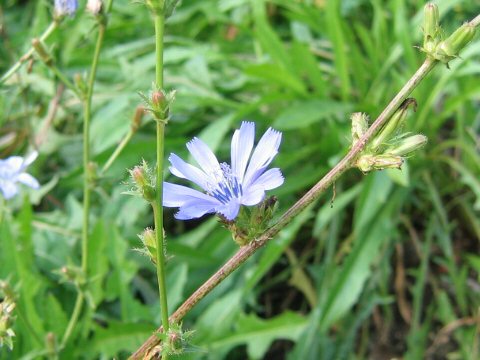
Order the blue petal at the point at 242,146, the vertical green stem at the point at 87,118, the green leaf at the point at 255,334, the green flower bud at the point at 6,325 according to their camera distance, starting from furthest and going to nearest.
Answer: the green leaf at the point at 255,334 < the vertical green stem at the point at 87,118 < the green flower bud at the point at 6,325 < the blue petal at the point at 242,146

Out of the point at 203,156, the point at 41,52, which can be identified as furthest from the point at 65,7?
the point at 203,156

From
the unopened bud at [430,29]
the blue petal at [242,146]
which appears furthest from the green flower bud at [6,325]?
the unopened bud at [430,29]

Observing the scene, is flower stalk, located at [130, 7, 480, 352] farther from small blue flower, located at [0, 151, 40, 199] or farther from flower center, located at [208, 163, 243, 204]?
small blue flower, located at [0, 151, 40, 199]

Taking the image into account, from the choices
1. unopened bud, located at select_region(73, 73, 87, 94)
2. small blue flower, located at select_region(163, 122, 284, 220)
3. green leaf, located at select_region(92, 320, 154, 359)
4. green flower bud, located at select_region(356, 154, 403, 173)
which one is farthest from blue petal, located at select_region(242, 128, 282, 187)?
green leaf, located at select_region(92, 320, 154, 359)

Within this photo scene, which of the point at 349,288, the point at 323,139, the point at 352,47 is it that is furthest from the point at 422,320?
the point at 352,47

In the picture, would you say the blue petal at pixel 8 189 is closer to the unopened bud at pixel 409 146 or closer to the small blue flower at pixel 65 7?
the small blue flower at pixel 65 7

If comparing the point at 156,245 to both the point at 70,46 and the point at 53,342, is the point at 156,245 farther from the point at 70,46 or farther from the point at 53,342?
the point at 70,46
